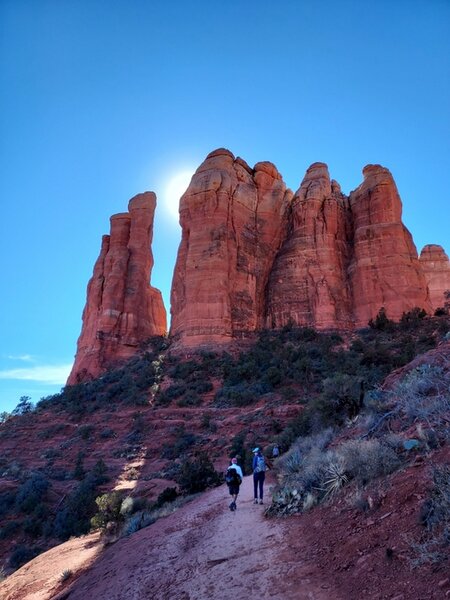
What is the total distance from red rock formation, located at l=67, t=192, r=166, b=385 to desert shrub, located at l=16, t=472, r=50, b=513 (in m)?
19.7

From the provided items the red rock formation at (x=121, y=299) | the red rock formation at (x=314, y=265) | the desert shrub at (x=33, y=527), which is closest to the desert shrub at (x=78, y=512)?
the desert shrub at (x=33, y=527)

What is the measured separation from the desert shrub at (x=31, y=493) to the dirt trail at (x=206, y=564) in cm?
847

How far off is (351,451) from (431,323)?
1003 inches

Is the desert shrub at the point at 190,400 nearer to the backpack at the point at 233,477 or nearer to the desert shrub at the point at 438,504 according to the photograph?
the backpack at the point at 233,477

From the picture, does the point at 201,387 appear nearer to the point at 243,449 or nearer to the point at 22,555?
the point at 243,449

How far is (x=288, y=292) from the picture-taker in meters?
34.4

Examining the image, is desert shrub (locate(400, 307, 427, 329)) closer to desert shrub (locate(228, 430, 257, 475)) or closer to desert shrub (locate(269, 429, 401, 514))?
desert shrub (locate(228, 430, 257, 475))

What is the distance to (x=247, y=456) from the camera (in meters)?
14.5

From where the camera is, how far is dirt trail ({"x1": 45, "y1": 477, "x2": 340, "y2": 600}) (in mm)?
4117

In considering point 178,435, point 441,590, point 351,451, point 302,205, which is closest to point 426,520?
point 441,590

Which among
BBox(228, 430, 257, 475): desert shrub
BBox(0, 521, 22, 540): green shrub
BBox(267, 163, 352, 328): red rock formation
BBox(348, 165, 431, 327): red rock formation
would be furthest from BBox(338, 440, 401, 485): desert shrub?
BBox(348, 165, 431, 327): red rock formation

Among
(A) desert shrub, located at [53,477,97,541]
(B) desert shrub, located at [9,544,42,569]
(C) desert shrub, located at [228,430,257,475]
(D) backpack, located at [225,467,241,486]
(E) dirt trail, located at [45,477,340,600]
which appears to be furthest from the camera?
(C) desert shrub, located at [228,430,257,475]

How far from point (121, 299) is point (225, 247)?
11.8m

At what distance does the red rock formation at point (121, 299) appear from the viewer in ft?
121
